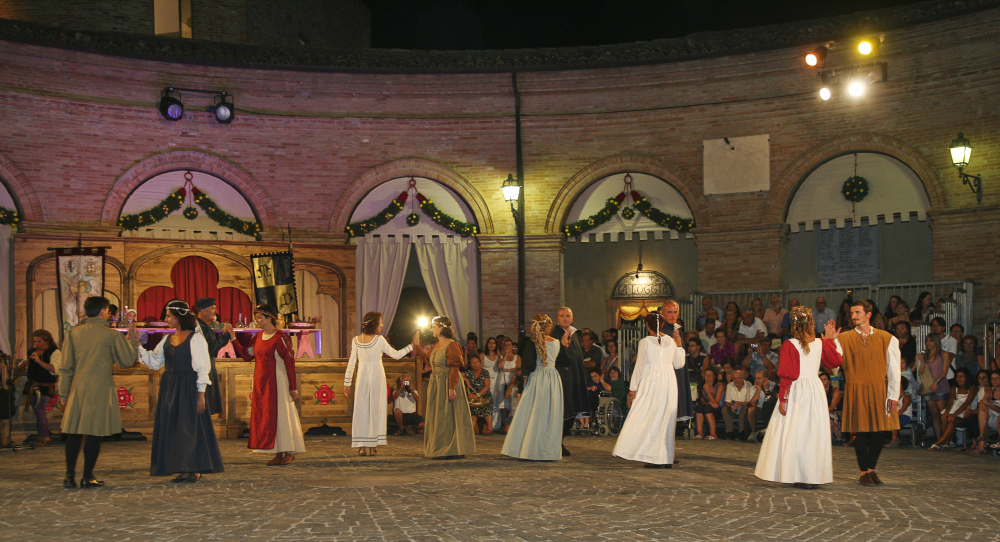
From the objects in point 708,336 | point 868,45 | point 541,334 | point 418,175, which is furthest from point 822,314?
point 418,175

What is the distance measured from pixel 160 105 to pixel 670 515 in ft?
44.3

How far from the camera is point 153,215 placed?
17.2 m

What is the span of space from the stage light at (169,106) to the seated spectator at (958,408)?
1360 centimetres

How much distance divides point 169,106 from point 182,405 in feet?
32.1

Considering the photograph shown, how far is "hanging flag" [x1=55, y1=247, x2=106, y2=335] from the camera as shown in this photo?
15.9 metres

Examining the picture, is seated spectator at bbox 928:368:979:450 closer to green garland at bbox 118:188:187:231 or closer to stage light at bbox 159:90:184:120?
green garland at bbox 118:188:187:231

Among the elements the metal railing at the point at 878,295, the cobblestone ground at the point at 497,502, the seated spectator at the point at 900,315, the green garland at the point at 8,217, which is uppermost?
the green garland at the point at 8,217

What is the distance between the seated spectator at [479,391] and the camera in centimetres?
1438

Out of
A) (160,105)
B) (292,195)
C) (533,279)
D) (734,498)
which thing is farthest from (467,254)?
(734,498)

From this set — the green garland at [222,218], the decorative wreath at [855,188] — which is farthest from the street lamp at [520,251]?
the decorative wreath at [855,188]

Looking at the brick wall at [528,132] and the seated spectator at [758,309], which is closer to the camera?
the brick wall at [528,132]

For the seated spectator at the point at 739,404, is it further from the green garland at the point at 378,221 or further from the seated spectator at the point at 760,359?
the green garland at the point at 378,221

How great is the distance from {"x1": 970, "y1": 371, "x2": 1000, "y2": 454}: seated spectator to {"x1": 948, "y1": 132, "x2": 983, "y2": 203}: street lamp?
4.42 metres

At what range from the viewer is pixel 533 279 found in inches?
714
